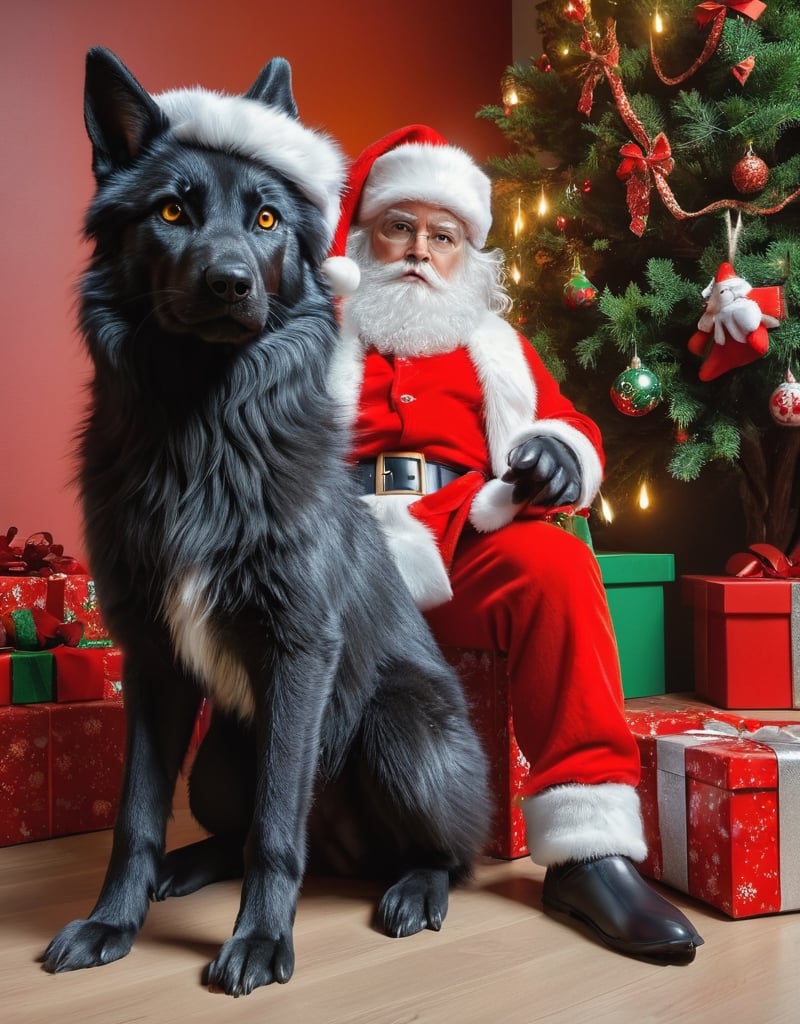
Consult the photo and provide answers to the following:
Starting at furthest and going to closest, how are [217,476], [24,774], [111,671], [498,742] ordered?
[111,671], [24,774], [498,742], [217,476]

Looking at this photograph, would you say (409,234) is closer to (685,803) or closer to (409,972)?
(685,803)

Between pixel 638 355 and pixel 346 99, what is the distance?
59.6 inches

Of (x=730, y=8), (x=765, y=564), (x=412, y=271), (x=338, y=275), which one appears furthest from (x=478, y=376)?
(x=730, y=8)

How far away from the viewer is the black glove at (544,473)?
1.46m

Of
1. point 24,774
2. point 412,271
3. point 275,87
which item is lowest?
point 24,774

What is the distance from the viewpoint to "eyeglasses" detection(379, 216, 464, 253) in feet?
5.87

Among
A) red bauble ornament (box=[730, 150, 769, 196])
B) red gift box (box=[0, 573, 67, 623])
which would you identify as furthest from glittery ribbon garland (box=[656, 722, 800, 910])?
red bauble ornament (box=[730, 150, 769, 196])

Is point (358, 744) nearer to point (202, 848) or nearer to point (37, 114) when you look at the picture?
point (202, 848)

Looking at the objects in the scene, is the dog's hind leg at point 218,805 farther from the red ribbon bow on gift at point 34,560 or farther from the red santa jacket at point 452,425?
the red ribbon bow on gift at point 34,560

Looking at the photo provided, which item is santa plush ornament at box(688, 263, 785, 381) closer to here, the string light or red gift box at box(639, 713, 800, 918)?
the string light

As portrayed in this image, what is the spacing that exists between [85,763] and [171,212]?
3.66ft

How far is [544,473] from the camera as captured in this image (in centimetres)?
146

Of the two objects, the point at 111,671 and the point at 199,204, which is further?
the point at 111,671

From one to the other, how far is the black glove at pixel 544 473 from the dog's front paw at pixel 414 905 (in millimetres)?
597
